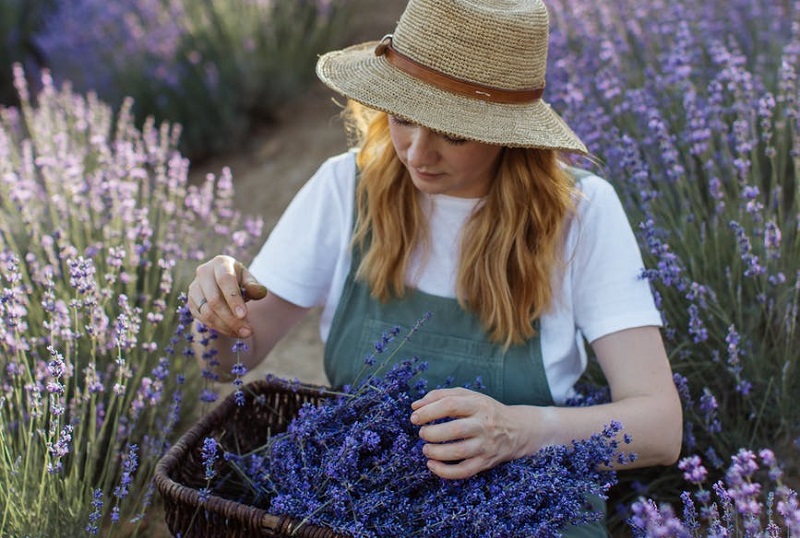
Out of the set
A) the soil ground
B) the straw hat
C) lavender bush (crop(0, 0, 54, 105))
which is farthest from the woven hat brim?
lavender bush (crop(0, 0, 54, 105))

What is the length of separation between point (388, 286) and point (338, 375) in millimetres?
240

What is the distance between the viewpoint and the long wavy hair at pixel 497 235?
2.01 metres

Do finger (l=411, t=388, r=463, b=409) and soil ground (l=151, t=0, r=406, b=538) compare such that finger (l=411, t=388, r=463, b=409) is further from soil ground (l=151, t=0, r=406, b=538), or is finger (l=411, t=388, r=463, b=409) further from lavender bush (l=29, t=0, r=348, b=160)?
lavender bush (l=29, t=0, r=348, b=160)

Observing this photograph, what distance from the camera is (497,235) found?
2.04 m

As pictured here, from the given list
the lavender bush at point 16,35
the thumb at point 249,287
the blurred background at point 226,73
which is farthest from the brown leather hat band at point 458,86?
the lavender bush at point 16,35

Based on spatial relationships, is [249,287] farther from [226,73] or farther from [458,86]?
[226,73]

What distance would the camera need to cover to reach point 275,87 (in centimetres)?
513

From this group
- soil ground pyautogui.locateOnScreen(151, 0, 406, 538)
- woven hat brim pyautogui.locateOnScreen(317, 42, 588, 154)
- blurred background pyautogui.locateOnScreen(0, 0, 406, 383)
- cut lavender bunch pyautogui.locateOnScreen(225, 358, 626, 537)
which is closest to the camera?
cut lavender bunch pyautogui.locateOnScreen(225, 358, 626, 537)

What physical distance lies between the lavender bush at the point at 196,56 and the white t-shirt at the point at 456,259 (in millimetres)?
2772

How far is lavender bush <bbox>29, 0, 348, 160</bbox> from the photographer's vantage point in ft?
15.8

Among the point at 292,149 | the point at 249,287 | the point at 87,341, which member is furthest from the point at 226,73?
the point at 249,287

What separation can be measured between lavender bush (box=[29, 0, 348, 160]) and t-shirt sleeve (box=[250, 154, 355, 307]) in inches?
108

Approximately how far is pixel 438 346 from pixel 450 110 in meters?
0.56

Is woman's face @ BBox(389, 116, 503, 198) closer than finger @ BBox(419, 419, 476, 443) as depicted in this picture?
No
